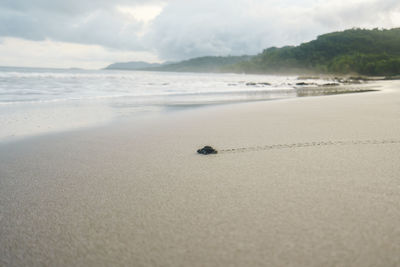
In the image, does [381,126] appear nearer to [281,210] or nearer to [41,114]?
[281,210]

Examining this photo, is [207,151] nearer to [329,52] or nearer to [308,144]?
[308,144]

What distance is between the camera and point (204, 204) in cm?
193

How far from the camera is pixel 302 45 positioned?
11775cm

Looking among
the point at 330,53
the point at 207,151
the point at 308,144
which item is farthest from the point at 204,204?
the point at 330,53

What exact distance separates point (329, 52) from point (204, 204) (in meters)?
116

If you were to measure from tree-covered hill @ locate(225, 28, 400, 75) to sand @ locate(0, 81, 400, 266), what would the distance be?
81129 mm

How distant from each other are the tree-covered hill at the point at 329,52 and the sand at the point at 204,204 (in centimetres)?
8113

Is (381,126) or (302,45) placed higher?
(302,45)

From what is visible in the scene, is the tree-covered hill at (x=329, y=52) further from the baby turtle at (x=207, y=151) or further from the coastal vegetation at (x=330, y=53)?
the baby turtle at (x=207, y=151)

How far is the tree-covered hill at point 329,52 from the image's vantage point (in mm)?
90906

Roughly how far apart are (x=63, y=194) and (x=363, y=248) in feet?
6.65

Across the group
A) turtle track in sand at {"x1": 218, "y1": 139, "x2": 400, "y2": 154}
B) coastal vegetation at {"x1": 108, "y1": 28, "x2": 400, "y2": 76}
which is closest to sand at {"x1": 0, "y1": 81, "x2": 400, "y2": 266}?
turtle track in sand at {"x1": 218, "y1": 139, "x2": 400, "y2": 154}

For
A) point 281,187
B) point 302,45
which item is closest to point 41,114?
point 281,187

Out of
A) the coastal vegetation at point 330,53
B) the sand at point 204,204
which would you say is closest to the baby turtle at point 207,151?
the sand at point 204,204
